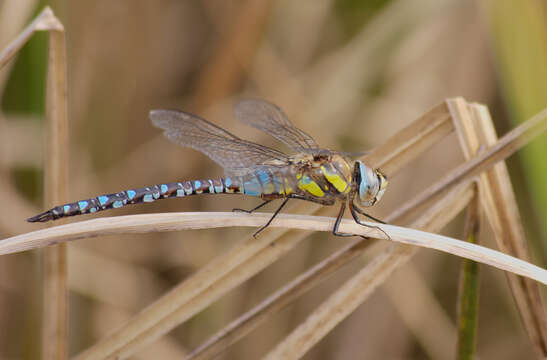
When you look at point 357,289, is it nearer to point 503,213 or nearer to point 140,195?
point 503,213

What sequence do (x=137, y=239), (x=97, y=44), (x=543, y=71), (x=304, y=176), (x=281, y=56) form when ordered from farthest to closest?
(x=281, y=56), (x=137, y=239), (x=97, y=44), (x=304, y=176), (x=543, y=71)

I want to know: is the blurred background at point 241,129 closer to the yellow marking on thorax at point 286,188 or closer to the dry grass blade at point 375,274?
the yellow marking on thorax at point 286,188

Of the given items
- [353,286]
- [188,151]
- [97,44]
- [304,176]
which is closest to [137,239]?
[188,151]

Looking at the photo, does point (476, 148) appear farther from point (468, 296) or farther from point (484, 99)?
point (484, 99)

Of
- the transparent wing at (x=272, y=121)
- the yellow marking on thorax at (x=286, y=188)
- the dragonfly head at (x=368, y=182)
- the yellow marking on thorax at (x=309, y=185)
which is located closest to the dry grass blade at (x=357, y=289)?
the dragonfly head at (x=368, y=182)

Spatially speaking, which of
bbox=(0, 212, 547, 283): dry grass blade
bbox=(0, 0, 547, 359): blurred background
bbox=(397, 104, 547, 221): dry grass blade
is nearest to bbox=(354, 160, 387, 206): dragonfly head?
bbox=(397, 104, 547, 221): dry grass blade

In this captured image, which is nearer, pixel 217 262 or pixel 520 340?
pixel 217 262

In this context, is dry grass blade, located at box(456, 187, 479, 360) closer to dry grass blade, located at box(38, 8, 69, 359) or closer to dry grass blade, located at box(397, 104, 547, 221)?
dry grass blade, located at box(397, 104, 547, 221)
